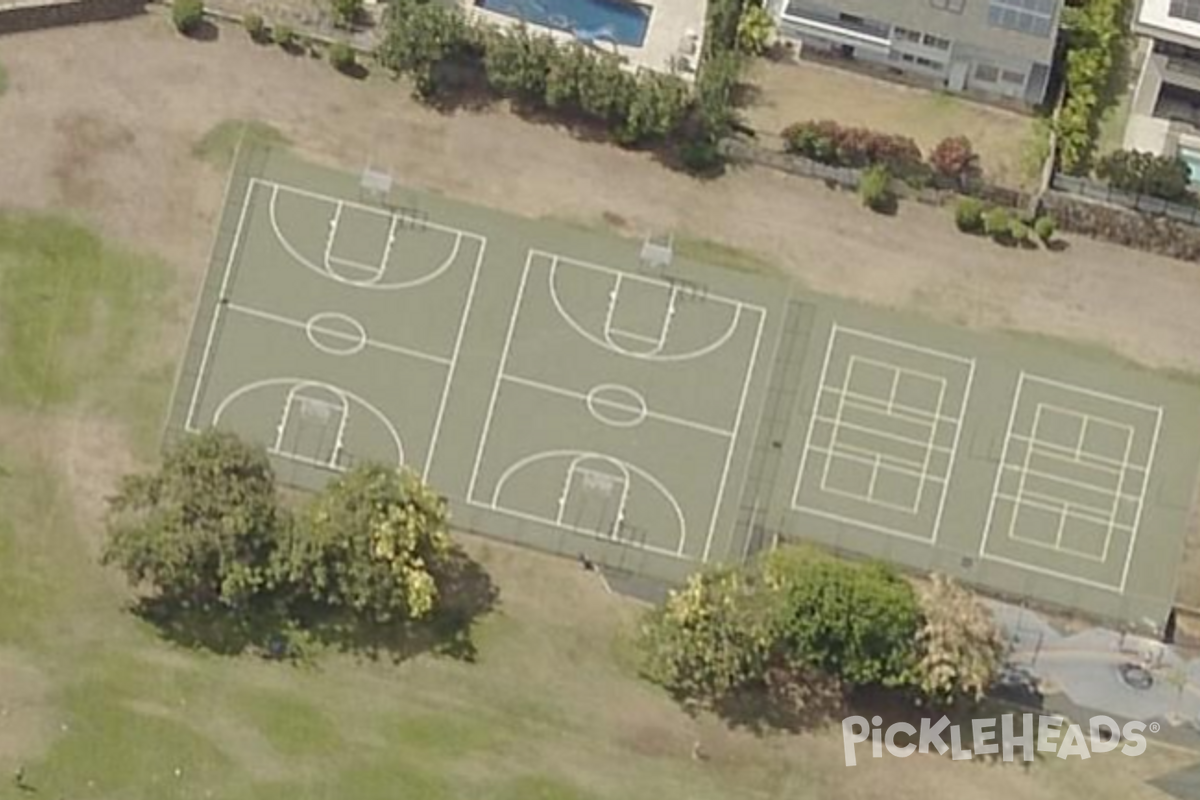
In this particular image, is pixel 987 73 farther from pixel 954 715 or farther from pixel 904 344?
pixel 954 715

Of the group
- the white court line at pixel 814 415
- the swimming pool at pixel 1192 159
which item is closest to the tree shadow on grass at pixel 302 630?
the white court line at pixel 814 415

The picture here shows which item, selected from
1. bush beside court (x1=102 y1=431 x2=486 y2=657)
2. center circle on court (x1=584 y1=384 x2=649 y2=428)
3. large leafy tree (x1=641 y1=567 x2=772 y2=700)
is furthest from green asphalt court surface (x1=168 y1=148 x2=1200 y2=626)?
bush beside court (x1=102 y1=431 x2=486 y2=657)

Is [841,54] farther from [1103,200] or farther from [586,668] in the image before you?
[586,668]

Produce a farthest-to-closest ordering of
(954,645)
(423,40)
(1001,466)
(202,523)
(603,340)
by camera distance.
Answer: (423,40), (603,340), (1001,466), (954,645), (202,523)

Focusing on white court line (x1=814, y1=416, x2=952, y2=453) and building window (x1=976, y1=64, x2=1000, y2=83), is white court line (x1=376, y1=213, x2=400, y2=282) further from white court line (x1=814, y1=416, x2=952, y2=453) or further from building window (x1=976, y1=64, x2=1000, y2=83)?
building window (x1=976, y1=64, x2=1000, y2=83)

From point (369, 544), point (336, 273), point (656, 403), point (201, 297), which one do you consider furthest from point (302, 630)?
point (656, 403)

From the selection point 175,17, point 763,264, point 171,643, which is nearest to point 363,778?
point 171,643
